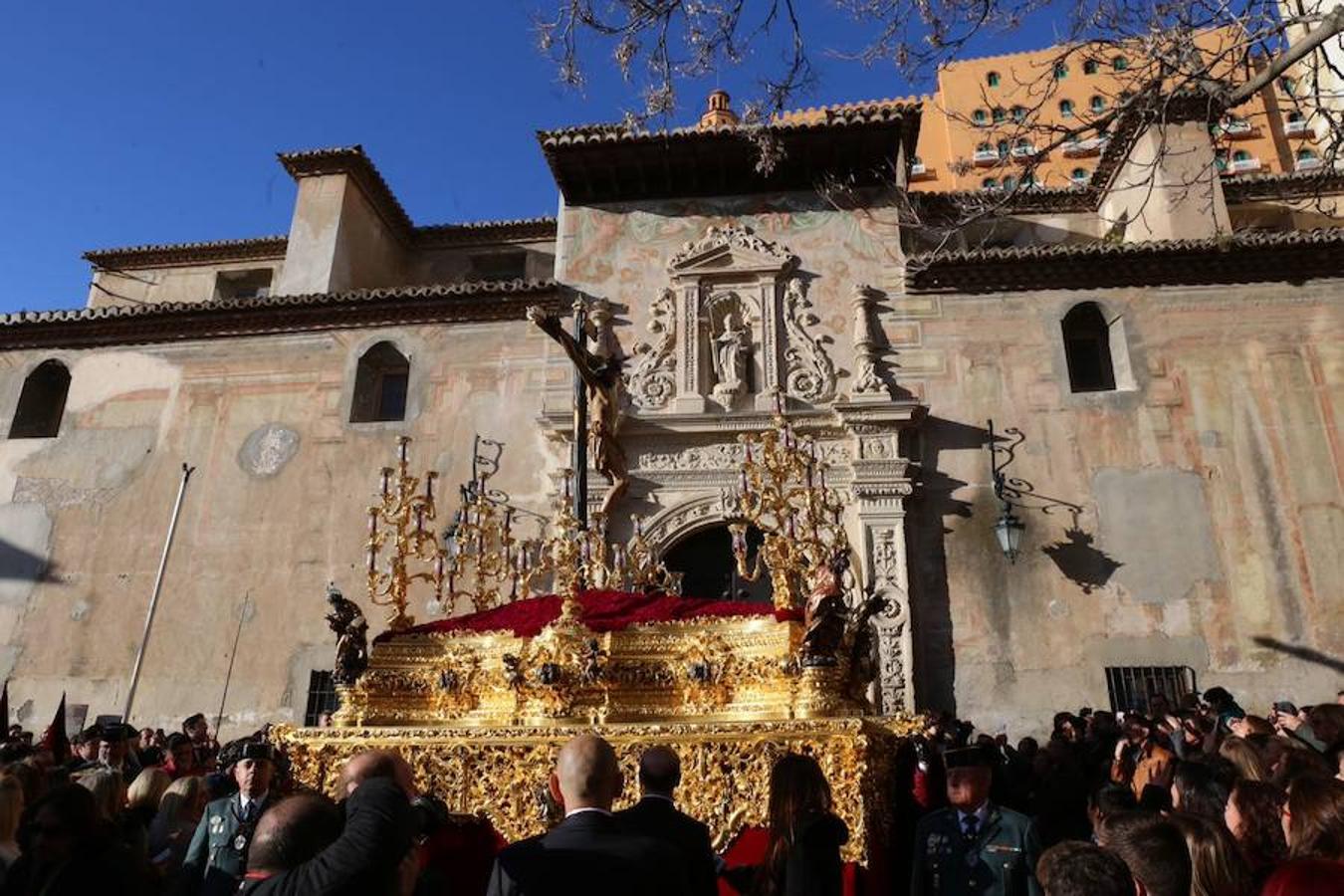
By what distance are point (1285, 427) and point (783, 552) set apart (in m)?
9.61

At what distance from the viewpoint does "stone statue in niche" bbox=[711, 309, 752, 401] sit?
1348 centimetres

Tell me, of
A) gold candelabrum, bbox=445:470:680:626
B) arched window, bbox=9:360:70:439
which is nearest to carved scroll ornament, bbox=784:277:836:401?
gold candelabrum, bbox=445:470:680:626

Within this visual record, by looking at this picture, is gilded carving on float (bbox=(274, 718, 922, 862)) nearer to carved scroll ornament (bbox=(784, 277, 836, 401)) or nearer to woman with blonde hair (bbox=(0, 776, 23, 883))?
woman with blonde hair (bbox=(0, 776, 23, 883))

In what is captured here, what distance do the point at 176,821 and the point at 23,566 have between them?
11.8m

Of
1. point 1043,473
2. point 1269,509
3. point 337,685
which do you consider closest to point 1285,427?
point 1269,509

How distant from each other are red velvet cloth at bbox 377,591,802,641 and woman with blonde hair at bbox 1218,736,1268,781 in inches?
85.0

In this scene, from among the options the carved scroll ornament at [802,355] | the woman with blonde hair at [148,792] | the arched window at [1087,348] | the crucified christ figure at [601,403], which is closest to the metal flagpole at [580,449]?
the crucified christ figure at [601,403]

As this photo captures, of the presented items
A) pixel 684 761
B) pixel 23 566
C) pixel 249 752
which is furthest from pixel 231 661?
pixel 684 761

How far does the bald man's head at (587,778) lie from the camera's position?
2.83 m

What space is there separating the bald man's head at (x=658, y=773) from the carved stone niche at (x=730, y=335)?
9.85 m

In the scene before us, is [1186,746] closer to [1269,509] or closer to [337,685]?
[337,685]

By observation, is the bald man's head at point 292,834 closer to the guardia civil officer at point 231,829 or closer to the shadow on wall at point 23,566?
the guardia civil officer at point 231,829

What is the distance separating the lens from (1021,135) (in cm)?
733

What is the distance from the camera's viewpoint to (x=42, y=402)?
16.1 m
